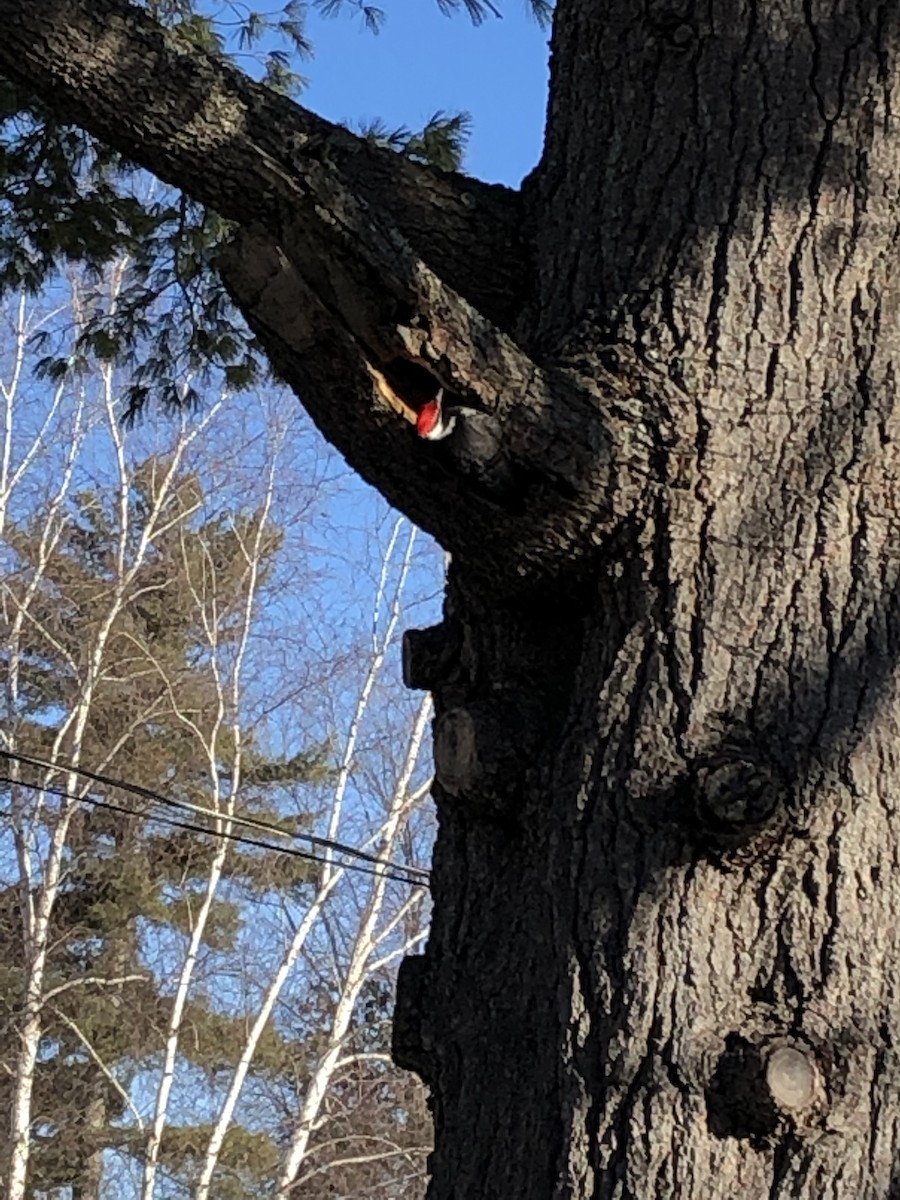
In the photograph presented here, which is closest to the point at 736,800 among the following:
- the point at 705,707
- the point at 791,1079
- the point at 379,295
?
the point at 705,707

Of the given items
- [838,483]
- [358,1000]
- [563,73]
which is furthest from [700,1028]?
[358,1000]

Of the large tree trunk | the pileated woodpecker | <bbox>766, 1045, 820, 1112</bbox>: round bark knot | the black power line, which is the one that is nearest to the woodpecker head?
the pileated woodpecker

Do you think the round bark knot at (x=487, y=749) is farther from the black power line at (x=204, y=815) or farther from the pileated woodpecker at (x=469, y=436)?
the black power line at (x=204, y=815)

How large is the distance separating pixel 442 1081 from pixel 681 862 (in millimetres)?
383

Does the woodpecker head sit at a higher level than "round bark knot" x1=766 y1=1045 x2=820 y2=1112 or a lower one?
higher

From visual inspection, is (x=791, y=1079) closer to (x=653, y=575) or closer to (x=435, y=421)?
(x=653, y=575)

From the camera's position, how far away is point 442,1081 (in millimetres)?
1698

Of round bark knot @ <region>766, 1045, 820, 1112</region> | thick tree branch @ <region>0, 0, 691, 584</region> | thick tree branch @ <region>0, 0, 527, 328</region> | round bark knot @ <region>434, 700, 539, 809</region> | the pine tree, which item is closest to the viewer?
round bark knot @ <region>766, 1045, 820, 1112</region>

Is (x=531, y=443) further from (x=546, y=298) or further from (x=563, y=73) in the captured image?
(x=563, y=73)

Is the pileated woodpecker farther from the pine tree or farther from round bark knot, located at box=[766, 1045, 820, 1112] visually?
the pine tree

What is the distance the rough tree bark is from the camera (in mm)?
1490

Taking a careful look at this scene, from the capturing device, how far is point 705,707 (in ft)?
5.26

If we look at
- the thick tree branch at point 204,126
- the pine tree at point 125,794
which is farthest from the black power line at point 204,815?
the thick tree branch at point 204,126

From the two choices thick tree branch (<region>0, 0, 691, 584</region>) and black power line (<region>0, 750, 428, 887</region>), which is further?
black power line (<region>0, 750, 428, 887</region>)
